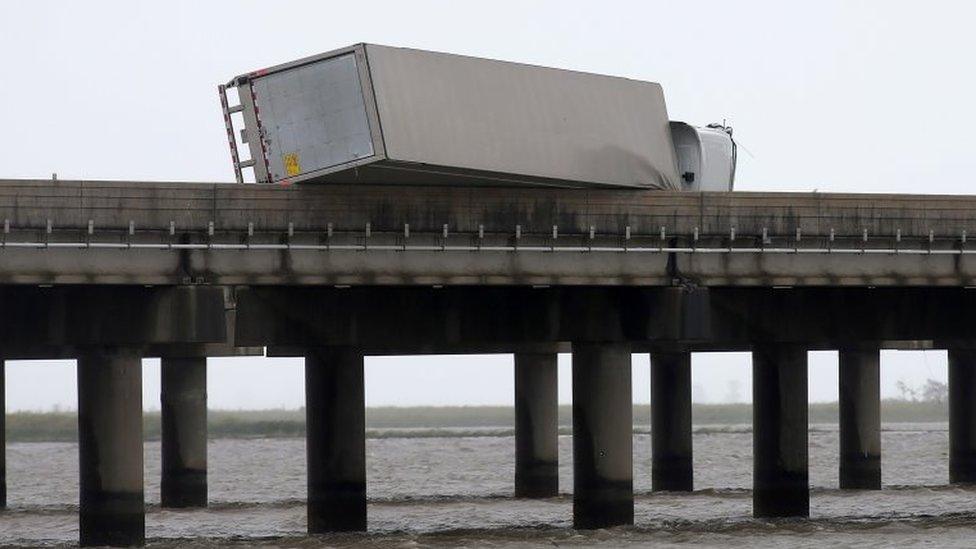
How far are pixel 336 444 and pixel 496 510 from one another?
10.8 meters

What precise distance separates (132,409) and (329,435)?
4700 mm

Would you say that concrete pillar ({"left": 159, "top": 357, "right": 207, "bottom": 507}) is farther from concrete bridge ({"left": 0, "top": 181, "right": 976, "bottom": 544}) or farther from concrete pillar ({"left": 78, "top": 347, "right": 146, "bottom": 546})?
concrete pillar ({"left": 78, "top": 347, "right": 146, "bottom": 546})

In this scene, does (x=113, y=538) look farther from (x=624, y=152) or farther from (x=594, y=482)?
(x=624, y=152)

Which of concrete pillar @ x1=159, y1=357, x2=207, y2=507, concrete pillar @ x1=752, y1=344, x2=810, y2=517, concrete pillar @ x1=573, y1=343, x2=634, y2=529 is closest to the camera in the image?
concrete pillar @ x1=573, y1=343, x2=634, y2=529

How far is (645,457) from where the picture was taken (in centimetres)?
8950

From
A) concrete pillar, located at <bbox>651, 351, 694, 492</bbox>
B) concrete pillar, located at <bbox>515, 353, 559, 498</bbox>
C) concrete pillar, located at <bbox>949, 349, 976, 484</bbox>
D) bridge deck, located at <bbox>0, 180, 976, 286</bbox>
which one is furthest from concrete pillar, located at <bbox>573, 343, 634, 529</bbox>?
concrete pillar, located at <bbox>949, 349, 976, 484</bbox>

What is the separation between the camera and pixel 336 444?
1545 inches

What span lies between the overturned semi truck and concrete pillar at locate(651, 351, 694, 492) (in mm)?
19708

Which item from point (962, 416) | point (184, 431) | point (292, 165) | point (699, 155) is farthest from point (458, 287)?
→ point (962, 416)

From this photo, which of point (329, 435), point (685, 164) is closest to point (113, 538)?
point (329, 435)

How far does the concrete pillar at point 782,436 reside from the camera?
4194 cm

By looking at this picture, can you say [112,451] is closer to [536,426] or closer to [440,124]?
Answer: [440,124]

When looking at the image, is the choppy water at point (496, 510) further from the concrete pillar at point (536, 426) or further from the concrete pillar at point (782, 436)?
the concrete pillar at point (536, 426)

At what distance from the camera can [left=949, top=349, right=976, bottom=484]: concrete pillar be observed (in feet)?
194
